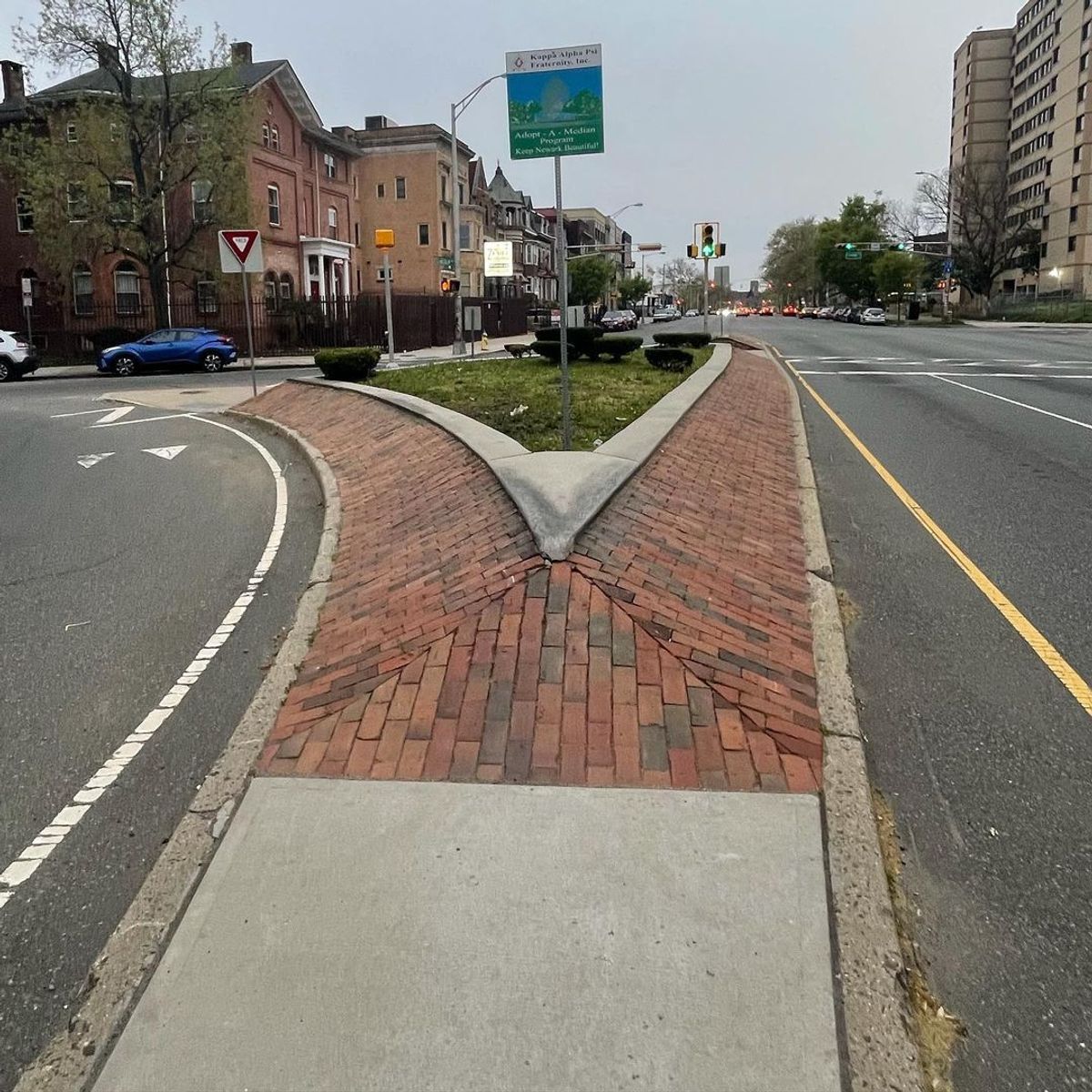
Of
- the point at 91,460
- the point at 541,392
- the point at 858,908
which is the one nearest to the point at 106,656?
the point at 858,908

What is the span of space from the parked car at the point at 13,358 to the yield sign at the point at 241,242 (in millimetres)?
14427

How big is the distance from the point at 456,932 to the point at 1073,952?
6.05 ft

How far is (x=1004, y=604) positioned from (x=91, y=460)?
35.3 ft

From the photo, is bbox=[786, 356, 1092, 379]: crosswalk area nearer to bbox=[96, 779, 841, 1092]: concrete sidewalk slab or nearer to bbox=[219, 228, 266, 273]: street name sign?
bbox=[219, 228, 266, 273]: street name sign

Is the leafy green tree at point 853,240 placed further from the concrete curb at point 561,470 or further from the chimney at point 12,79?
the concrete curb at point 561,470

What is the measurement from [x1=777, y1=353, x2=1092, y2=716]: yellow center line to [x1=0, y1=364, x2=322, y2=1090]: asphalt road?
4044 millimetres

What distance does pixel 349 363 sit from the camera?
58.2ft

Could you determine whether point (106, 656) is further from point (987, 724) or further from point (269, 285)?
point (269, 285)

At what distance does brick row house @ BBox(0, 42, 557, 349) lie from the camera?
38.3 meters

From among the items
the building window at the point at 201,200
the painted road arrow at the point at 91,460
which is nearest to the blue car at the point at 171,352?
the building window at the point at 201,200

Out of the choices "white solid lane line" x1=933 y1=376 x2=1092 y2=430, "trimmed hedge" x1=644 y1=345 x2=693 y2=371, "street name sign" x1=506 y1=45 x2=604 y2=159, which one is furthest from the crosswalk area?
Answer: "street name sign" x1=506 y1=45 x2=604 y2=159

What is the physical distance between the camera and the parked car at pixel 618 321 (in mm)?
54250

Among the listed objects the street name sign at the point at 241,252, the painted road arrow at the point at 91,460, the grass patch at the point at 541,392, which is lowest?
the painted road arrow at the point at 91,460

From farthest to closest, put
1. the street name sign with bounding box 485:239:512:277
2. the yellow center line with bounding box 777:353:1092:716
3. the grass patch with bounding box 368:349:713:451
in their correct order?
1. the street name sign with bounding box 485:239:512:277
2. the grass patch with bounding box 368:349:713:451
3. the yellow center line with bounding box 777:353:1092:716
